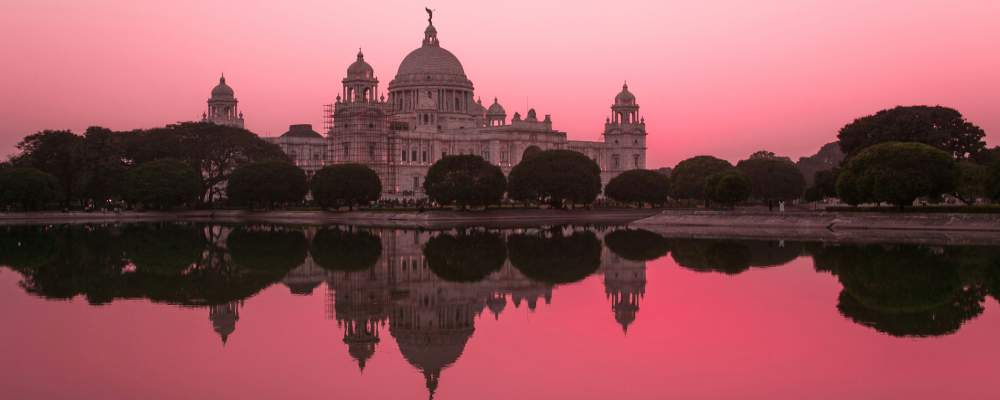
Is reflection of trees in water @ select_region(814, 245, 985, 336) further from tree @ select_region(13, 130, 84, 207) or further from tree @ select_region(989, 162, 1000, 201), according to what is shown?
tree @ select_region(13, 130, 84, 207)

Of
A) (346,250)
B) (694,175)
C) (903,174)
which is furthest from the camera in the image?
(694,175)

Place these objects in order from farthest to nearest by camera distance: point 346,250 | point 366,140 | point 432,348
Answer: point 366,140 → point 346,250 → point 432,348

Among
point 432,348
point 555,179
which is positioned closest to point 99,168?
point 555,179

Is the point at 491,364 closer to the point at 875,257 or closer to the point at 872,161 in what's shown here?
the point at 875,257

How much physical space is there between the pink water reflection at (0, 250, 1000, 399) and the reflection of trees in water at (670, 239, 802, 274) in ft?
35.0

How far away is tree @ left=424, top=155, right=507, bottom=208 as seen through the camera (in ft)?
259

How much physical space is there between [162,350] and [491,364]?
622 cm

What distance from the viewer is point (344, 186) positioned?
83.4 metres

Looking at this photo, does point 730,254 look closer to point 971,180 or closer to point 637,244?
point 637,244

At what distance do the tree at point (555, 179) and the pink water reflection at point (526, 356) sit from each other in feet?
188

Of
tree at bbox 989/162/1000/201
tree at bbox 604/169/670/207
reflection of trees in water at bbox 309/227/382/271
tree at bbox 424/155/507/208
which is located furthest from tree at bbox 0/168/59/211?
tree at bbox 989/162/1000/201

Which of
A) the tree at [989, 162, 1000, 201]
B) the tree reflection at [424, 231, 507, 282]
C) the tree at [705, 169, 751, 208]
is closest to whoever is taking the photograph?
the tree reflection at [424, 231, 507, 282]

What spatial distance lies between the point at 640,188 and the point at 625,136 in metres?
46.6

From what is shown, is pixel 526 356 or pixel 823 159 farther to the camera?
pixel 823 159
